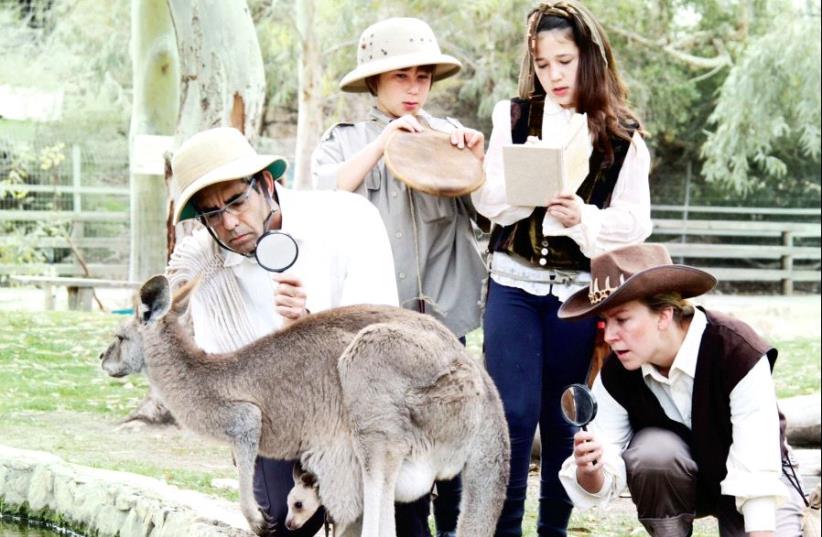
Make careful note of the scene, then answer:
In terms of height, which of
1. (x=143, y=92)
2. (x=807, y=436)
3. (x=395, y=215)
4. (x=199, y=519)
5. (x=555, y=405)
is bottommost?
(x=807, y=436)

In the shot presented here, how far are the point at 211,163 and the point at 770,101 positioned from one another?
13561 millimetres

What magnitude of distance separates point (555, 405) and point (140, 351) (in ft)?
4.62

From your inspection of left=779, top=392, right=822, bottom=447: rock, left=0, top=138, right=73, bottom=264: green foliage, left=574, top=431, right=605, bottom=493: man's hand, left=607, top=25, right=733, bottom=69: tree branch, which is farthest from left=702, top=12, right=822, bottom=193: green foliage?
left=574, top=431, right=605, bottom=493: man's hand

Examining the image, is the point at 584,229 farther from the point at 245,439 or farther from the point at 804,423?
the point at 804,423

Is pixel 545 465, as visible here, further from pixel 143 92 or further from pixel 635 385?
pixel 143 92

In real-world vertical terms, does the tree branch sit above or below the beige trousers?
above

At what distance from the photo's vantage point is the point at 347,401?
10.3 feet

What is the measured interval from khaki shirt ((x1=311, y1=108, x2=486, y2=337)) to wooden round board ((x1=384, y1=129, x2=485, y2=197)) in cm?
24

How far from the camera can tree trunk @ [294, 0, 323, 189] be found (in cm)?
1412

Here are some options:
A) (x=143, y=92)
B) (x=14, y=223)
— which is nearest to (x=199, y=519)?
(x=14, y=223)

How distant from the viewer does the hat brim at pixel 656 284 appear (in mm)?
3281

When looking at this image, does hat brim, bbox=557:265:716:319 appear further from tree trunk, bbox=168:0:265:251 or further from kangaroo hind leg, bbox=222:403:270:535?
tree trunk, bbox=168:0:265:251

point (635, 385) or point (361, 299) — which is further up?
point (361, 299)

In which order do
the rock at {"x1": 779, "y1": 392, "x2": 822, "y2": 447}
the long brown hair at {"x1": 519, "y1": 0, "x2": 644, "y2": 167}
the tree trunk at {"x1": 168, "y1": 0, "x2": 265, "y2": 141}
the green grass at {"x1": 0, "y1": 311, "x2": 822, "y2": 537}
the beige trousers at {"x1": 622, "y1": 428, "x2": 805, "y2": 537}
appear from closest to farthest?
the beige trousers at {"x1": 622, "y1": 428, "x2": 805, "y2": 537} < the long brown hair at {"x1": 519, "y1": 0, "x2": 644, "y2": 167} < the green grass at {"x1": 0, "y1": 311, "x2": 822, "y2": 537} < the tree trunk at {"x1": 168, "y1": 0, "x2": 265, "y2": 141} < the rock at {"x1": 779, "y1": 392, "x2": 822, "y2": 447}
